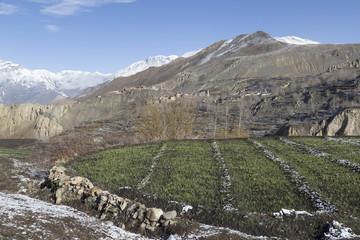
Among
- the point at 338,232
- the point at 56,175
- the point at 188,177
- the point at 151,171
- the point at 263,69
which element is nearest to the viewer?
the point at 338,232

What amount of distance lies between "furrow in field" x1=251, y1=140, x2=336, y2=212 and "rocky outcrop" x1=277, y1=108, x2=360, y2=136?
63.4 feet

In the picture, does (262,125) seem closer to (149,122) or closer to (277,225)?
(149,122)

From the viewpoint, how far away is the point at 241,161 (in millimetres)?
15305

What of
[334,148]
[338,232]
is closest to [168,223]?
[338,232]

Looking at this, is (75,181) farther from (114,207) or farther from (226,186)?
Answer: (226,186)

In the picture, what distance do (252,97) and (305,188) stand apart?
80.2 m

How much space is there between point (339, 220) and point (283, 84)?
95645mm

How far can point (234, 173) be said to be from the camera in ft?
43.9

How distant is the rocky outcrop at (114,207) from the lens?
877cm

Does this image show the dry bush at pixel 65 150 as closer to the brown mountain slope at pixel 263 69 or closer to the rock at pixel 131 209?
the rock at pixel 131 209

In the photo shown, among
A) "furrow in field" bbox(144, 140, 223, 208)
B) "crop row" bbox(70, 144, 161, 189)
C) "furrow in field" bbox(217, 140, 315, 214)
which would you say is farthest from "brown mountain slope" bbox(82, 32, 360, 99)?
"furrow in field" bbox(217, 140, 315, 214)

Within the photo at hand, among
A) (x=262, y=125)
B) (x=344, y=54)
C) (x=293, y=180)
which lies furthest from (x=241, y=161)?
A: (x=344, y=54)

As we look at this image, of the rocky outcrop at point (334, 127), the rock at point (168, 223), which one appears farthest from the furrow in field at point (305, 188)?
the rocky outcrop at point (334, 127)

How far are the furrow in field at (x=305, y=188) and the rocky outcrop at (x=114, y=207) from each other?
17.0 feet
